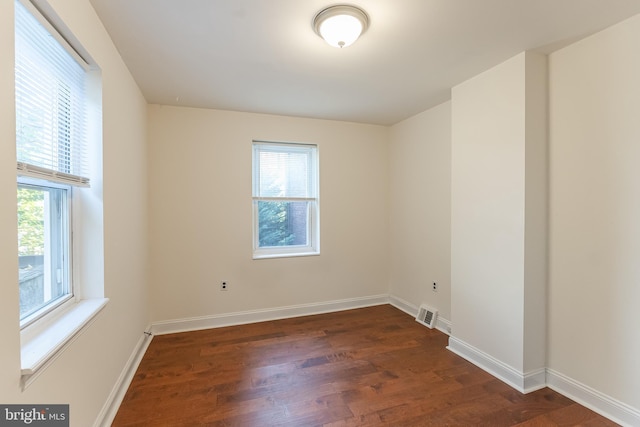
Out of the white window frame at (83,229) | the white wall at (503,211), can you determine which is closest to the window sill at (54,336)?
the white window frame at (83,229)

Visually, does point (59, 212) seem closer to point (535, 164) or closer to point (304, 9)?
point (304, 9)

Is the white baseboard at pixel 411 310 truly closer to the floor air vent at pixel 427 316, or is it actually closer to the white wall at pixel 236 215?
the floor air vent at pixel 427 316

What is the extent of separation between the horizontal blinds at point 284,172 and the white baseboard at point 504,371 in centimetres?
234

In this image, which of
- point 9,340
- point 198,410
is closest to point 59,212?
point 9,340

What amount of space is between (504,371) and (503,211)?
1241 millimetres

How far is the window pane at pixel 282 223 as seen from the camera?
11.8 feet

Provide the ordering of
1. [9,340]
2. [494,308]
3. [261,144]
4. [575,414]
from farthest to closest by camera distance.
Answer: [261,144]
[494,308]
[575,414]
[9,340]

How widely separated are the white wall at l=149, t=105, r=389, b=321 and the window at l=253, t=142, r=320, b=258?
14 centimetres

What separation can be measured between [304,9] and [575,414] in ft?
9.93

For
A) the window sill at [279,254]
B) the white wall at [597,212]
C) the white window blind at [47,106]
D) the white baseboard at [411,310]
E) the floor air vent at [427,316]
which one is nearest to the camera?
the white window blind at [47,106]

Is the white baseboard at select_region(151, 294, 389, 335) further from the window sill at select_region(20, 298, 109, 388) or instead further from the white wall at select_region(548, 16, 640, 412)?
the white wall at select_region(548, 16, 640, 412)

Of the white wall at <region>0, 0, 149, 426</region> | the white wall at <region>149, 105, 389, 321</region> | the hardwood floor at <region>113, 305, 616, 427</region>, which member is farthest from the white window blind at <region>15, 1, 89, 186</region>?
the hardwood floor at <region>113, 305, 616, 427</region>

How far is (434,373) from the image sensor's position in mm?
2355

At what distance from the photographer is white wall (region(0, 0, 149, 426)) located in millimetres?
979
